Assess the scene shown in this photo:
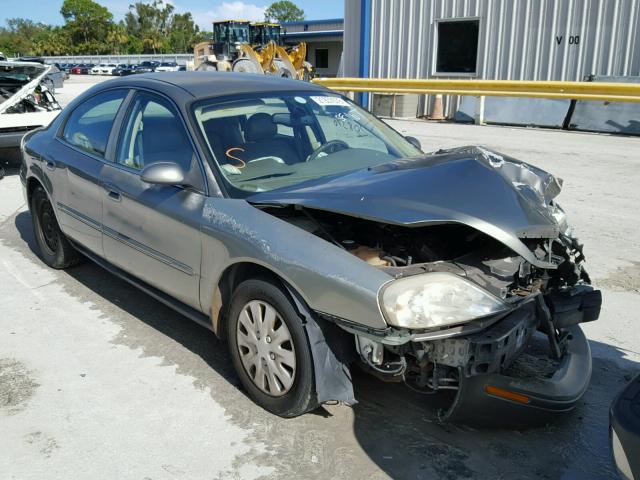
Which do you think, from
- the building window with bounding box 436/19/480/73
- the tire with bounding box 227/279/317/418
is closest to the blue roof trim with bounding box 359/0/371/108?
the building window with bounding box 436/19/480/73

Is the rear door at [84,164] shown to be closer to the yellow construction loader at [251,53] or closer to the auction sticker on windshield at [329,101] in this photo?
the auction sticker on windshield at [329,101]

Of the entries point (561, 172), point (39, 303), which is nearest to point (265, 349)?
point (39, 303)

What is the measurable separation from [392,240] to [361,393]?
0.91m

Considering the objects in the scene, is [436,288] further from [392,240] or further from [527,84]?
[527,84]

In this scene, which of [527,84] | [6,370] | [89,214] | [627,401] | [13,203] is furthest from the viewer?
[527,84]

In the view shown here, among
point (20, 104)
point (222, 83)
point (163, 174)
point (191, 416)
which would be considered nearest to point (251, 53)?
point (20, 104)

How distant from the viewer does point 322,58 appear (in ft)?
187

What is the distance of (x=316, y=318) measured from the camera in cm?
292

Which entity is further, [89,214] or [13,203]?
[13,203]

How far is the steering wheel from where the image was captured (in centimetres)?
397

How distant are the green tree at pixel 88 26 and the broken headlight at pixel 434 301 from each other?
347 feet

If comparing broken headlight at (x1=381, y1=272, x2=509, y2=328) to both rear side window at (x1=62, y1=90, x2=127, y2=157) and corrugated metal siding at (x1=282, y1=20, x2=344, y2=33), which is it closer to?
rear side window at (x1=62, y1=90, x2=127, y2=157)

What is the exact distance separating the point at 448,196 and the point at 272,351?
1140 millimetres

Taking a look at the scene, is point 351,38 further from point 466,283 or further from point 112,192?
point 466,283
